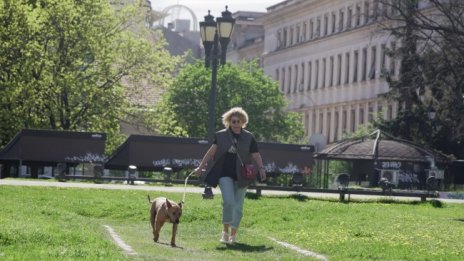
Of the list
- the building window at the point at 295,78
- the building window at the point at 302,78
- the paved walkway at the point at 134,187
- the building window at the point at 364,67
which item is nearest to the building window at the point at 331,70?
the building window at the point at 302,78

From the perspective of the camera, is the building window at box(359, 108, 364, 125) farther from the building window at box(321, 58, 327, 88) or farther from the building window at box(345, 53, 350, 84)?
the building window at box(321, 58, 327, 88)

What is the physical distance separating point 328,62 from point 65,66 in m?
45.6

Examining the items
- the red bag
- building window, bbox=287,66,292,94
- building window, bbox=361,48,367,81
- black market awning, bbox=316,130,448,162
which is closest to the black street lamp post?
black market awning, bbox=316,130,448,162

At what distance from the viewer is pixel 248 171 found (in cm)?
2152

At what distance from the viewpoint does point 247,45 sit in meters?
138

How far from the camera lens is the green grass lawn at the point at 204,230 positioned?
18.4m

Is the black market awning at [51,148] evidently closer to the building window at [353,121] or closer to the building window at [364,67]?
the building window at [364,67]

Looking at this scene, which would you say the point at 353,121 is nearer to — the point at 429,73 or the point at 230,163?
the point at 429,73

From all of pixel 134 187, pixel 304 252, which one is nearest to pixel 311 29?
pixel 134 187

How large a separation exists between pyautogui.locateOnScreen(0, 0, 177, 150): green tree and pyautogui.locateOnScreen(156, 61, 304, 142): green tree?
20.4 m

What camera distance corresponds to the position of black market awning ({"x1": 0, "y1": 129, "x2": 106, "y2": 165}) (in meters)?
51.7

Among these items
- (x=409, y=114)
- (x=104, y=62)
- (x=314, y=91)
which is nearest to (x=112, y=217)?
(x=104, y=62)

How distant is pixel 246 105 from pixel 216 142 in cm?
7679

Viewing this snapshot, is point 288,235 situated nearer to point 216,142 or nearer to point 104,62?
point 216,142
